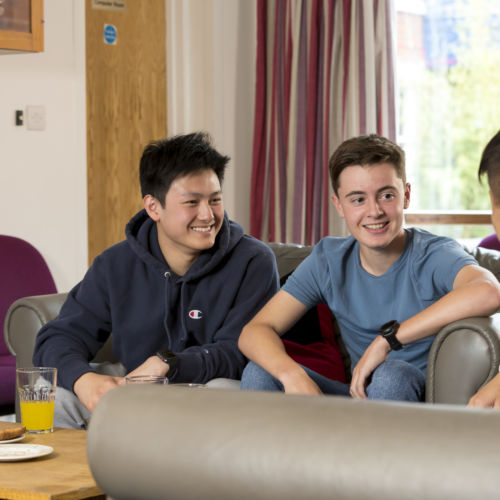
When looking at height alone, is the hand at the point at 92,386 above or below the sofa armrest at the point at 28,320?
below

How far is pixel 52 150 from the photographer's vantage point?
421 cm

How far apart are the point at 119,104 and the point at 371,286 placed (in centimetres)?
272

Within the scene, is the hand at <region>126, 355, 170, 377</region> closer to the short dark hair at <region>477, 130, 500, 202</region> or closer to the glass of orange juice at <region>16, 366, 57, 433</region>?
the glass of orange juice at <region>16, 366, 57, 433</region>

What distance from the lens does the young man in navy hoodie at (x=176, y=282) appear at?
2.44 meters

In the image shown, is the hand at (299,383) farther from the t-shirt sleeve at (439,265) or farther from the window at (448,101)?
the window at (448,101)

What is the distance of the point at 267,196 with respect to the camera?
15.5 ft

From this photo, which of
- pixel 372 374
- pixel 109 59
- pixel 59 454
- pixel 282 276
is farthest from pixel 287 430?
pixel 109 59

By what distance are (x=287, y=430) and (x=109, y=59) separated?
412 centimetres

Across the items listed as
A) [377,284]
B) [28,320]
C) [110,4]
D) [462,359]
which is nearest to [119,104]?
[110,4]

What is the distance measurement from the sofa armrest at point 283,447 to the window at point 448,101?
3.79 metres

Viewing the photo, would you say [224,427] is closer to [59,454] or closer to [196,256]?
[59,454]

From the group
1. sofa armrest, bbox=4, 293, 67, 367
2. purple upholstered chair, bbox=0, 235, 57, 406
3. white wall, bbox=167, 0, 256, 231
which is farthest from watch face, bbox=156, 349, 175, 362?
white wall, bbox=167, 0, 256, 231

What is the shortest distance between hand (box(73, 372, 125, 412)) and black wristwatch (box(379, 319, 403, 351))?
0.62 meters

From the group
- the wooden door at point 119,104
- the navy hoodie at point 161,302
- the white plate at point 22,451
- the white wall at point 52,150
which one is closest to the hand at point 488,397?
the white plate at point 22,451
